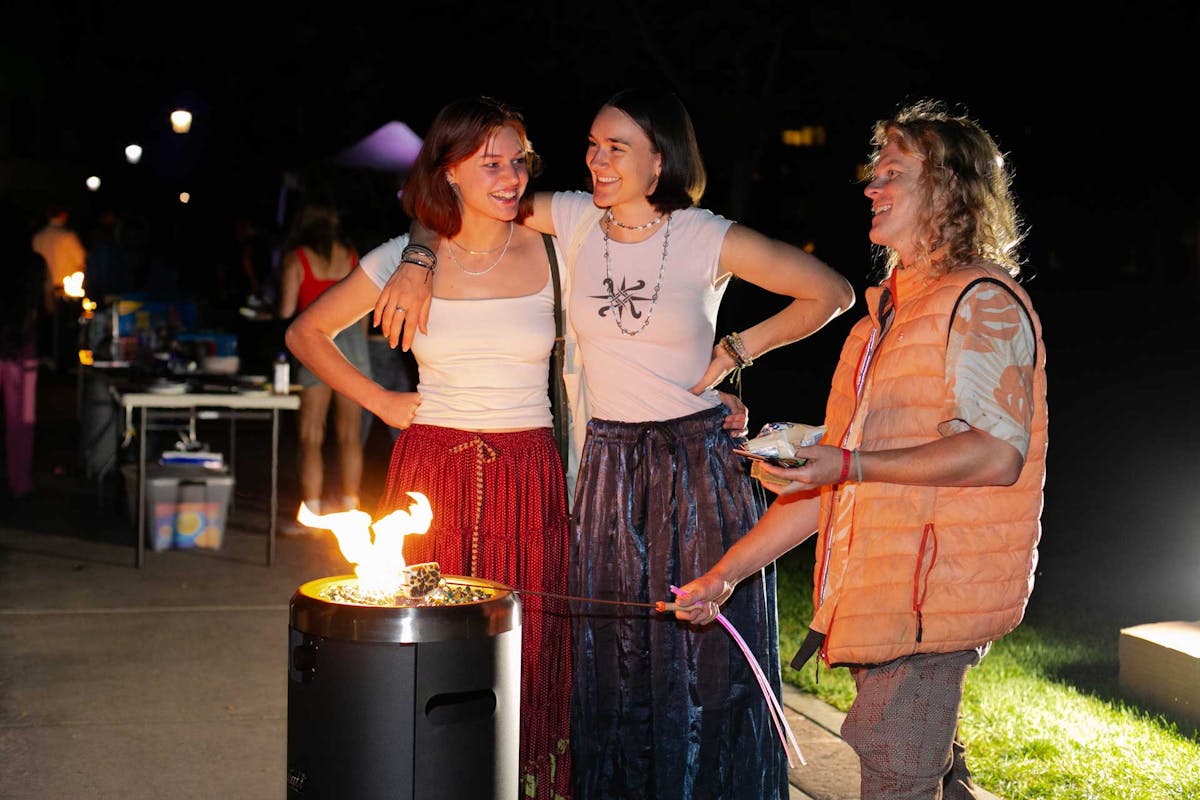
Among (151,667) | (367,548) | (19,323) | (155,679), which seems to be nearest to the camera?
(367,548)

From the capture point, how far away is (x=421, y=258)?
3.96 meters

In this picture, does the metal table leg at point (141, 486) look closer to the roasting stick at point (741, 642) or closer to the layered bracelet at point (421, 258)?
the layered bracelet at point (421, 258)

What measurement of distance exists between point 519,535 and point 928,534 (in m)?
1.46

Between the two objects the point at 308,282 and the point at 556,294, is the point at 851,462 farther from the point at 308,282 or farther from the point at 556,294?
the point at 308,282

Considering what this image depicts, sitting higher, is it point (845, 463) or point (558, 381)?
point (558, 381)

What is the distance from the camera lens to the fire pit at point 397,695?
9.82ft

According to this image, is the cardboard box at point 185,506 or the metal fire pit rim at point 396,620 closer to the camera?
the metal fire pit rim at point 396,620

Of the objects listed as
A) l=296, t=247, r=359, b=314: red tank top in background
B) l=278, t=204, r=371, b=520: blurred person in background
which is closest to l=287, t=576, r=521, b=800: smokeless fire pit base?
l=278, t=204, r=371, b=520: blurred person in background

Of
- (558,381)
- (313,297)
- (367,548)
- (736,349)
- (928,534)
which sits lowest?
(367,548)

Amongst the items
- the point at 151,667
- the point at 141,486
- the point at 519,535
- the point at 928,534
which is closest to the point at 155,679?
the point at 151,667

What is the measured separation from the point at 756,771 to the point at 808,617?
3336 mm

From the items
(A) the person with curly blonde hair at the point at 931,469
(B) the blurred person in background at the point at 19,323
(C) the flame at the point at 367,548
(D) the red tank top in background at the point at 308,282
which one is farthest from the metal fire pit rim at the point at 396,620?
(B) the blurred person in background at the point at 19,323

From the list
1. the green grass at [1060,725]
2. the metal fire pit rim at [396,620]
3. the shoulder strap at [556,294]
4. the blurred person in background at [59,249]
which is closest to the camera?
the metal fire pit rim at [396,620]

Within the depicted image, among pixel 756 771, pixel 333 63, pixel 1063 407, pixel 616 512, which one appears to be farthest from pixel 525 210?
pixel 333 63
